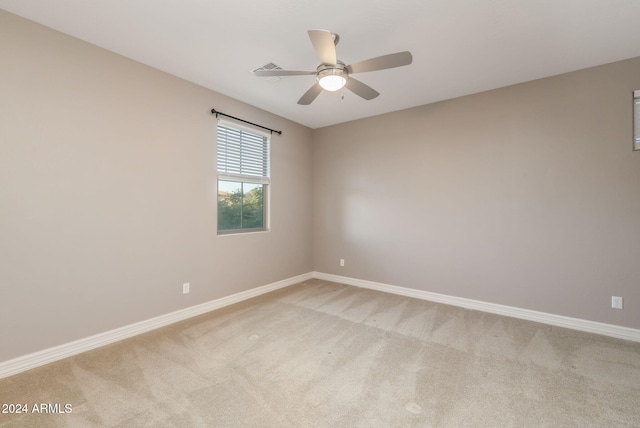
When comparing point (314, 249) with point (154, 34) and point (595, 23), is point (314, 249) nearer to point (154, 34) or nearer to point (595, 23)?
point (154, 34)

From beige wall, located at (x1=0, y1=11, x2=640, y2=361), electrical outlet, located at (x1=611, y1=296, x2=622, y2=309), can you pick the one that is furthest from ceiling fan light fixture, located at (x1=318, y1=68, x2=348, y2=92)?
electrical outlet, located at (x1=611, y1=296, x2=622, y2=309)

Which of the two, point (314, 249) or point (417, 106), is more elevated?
point (417, 106)

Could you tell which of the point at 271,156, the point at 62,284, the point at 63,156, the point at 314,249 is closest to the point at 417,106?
the point at 271,156

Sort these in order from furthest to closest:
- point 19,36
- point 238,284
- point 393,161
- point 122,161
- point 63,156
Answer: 1. point 393,161
2. point 238,284
3. point 122,161
4. point 63,156
5. point 19,36

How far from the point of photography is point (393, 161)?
4020 millimetres

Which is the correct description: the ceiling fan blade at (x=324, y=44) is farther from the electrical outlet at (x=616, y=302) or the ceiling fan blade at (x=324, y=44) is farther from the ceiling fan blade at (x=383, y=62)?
the electrical outlet at (x=616, y=302)

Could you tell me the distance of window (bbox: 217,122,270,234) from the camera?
3.47m

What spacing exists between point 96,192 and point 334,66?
2346 millimetres

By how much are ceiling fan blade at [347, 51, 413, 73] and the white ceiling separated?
38cm

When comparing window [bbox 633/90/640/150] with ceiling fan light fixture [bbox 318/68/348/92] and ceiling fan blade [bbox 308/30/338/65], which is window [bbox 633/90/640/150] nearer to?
ceiling fan light fixture [bbox 318/68/348/92]

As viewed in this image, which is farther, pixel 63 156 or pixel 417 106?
pixel 417 106

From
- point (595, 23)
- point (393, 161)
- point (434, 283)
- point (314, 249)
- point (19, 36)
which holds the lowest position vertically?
point (434, 283)

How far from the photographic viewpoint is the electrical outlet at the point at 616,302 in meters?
2.62

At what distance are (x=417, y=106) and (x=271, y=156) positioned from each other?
2.23 meters
